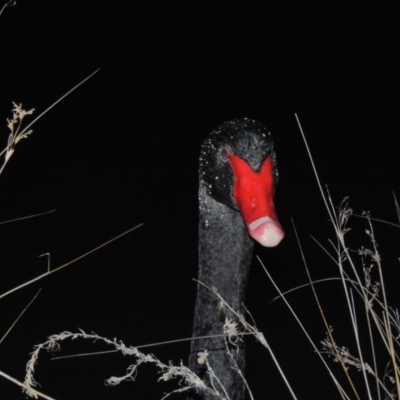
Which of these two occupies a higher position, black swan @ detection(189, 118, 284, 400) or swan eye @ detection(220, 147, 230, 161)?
swan eye @ detection(220, 147, 230, 161)

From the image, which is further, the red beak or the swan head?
the swan head

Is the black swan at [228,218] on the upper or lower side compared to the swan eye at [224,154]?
lower

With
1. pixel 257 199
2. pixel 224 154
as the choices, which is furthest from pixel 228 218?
pixel 257 199

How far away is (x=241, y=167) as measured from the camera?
3115 millimetres

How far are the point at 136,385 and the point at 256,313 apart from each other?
178 centimetres

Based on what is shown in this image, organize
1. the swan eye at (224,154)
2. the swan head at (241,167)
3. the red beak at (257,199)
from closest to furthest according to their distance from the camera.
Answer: the red beak at (257,199)
the swan head at (241,167)
the swan eye at (224,154)

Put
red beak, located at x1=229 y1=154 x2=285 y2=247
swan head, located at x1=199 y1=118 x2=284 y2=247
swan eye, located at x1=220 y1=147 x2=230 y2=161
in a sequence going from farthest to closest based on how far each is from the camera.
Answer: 1. swan eye, located at x1=220 y1=147 x2=230 y2=161
2. swan head, located at x1=199 y1=118 x2=284 y2=247
3. red beak, located at x1=229 y1=154 x2=285 y2=247

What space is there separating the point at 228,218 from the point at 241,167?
31cm

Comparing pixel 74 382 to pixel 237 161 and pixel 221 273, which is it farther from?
pixel 237 161

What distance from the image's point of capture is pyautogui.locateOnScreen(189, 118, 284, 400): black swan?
Result: 306cm

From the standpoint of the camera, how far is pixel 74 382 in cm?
558

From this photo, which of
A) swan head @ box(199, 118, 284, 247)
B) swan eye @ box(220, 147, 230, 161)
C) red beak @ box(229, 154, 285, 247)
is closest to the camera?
red beak @ box(229, 154, 285, 247)

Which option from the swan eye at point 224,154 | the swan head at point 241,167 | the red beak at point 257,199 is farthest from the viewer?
the swan eye at point 224,154

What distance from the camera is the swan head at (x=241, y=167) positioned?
302cm
